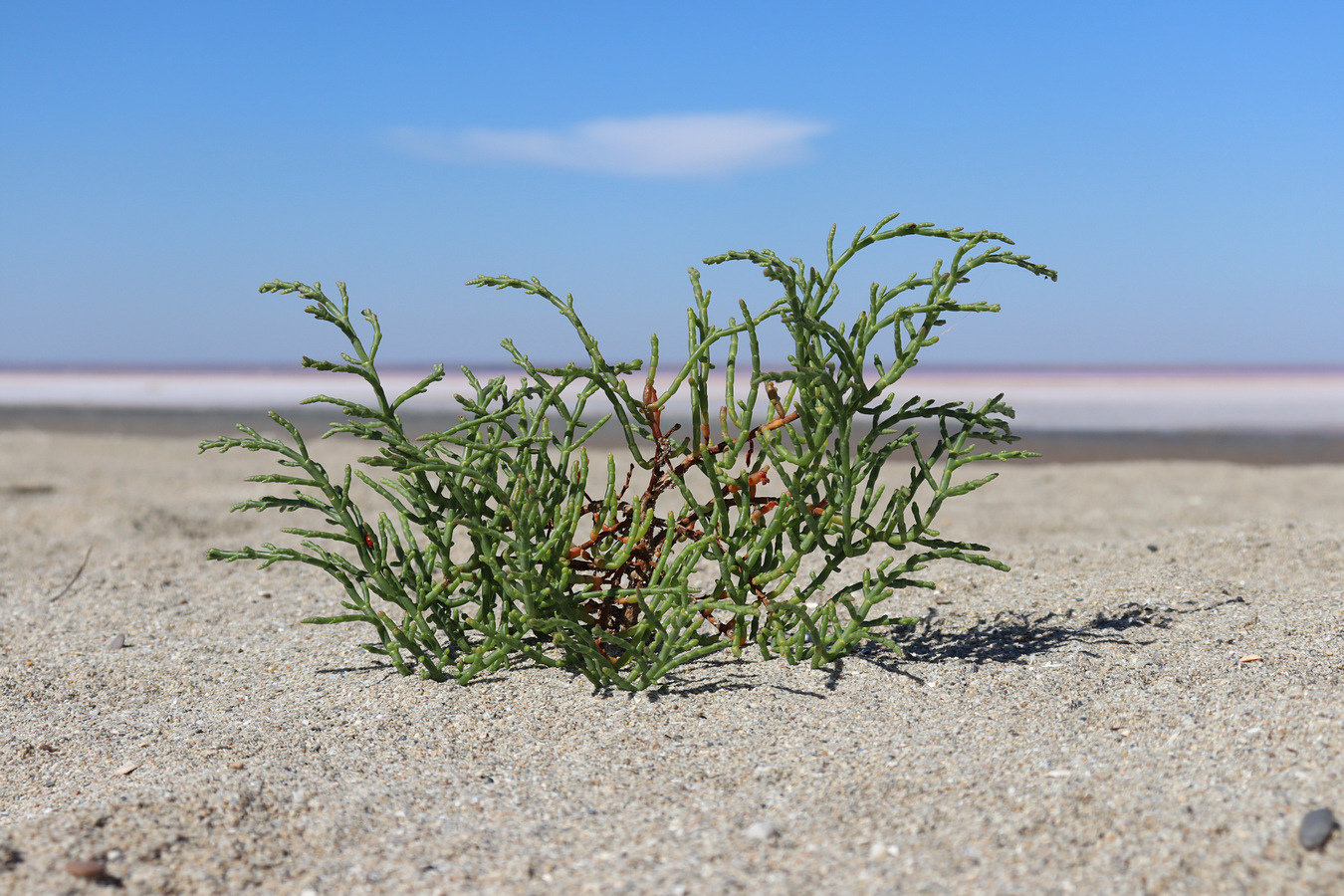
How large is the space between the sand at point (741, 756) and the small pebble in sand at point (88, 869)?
0.01m

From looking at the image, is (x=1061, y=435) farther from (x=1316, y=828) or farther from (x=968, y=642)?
(x=1316, y=828)

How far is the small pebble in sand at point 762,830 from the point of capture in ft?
6.07

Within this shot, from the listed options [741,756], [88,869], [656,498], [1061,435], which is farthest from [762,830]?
[1061,435]

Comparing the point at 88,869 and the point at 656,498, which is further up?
the point at 656,498

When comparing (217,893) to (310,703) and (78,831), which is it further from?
(310,703)

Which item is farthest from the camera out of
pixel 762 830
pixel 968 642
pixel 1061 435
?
pixel 1061 435

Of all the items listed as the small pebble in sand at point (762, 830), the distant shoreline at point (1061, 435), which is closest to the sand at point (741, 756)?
the small pebble in sand at point (762, 830)

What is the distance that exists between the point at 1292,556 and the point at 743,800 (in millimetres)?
2876

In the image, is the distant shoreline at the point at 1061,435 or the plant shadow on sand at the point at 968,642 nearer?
the plant shadow on sand at the point at 968,642

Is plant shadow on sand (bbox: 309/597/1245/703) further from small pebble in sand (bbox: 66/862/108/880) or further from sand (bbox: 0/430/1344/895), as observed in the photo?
small pebble in sand (bbox: 66/862/108/880)

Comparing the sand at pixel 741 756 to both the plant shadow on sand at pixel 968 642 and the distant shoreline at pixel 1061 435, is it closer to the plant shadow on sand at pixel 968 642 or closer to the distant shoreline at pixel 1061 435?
the plant shadow on sand at pixel 968 642

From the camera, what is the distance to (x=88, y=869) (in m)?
1.76

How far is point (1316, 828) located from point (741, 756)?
1044mm

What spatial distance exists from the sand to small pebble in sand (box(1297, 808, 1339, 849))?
29mm
